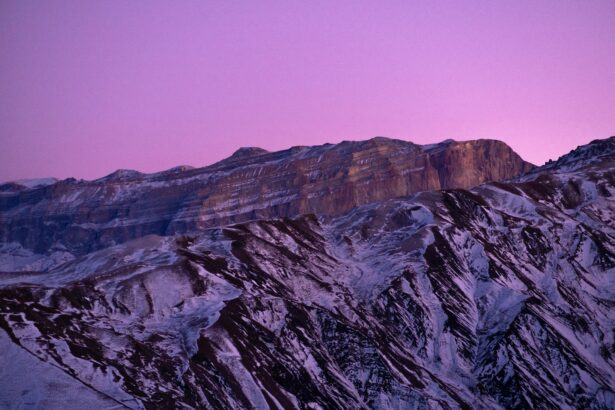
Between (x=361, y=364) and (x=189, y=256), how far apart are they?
4272cm

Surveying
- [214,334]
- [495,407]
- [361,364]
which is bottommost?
[495,407]

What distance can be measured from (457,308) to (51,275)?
85738 mm

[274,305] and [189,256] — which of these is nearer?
[274,305]

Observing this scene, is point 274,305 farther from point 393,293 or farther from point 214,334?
point 393,293

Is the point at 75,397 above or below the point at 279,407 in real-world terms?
above

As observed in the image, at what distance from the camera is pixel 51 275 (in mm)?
194875

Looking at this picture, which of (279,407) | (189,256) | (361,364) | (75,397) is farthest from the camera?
(189,256)

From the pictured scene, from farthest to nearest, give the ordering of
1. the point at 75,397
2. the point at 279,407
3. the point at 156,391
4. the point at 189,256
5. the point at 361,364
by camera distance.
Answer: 1. the point at 189,256
2. the point at 361,364
3. the point at 279,407
4. the point at 156,391
5. the point at 75,397

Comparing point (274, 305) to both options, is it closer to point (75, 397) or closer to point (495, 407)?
point (495, 407)

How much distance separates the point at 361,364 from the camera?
168m

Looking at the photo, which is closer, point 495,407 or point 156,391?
point 156,391

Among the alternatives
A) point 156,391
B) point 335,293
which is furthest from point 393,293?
point 156,391

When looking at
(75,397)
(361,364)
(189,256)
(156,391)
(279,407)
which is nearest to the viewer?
(75,397)

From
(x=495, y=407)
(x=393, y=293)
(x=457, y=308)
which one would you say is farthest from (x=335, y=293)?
(x=495, y=407)
